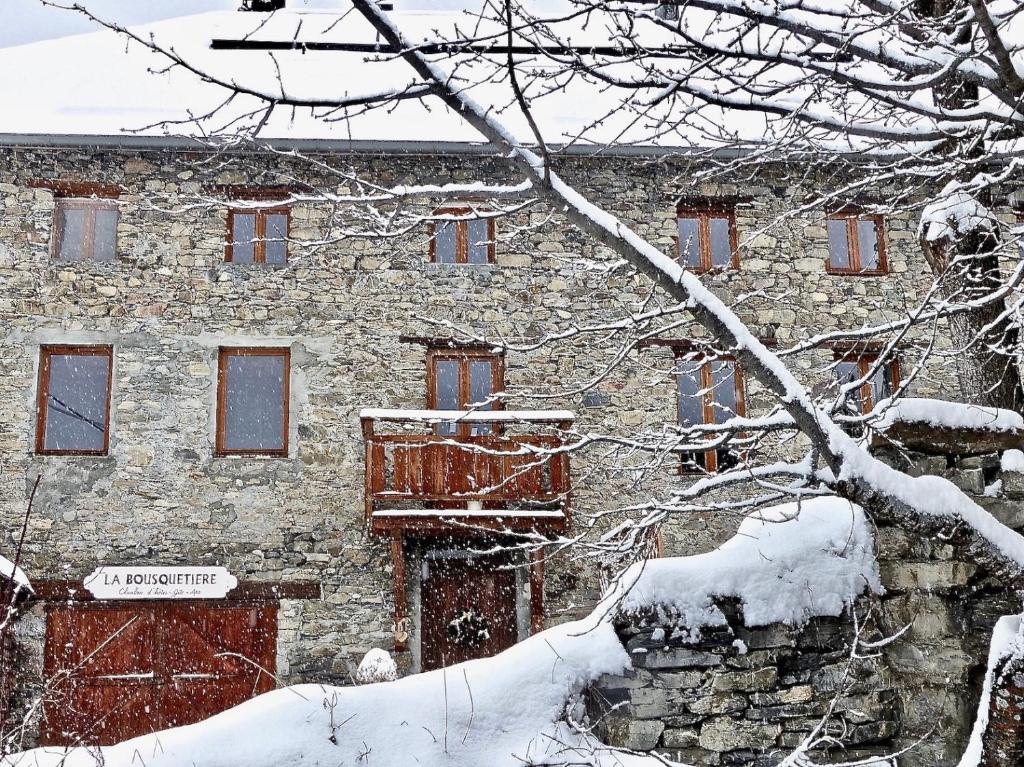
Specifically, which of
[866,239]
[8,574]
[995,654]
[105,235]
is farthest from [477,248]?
[995,654]

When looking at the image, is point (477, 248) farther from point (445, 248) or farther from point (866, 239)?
point (866, 239)

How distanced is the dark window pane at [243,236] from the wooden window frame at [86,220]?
140 centimetres

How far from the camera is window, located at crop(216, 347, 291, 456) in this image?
41.5 ft

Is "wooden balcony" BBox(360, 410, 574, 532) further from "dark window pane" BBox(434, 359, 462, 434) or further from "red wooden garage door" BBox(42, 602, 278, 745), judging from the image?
"red wooden garage door" BBox(42, 602, 278, 745)

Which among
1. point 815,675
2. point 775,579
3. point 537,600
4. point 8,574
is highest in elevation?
point 775,579

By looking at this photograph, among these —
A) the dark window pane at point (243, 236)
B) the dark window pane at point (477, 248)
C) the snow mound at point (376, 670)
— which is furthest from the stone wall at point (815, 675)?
the dark window pane at point (243, 236)

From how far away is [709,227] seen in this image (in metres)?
13.9

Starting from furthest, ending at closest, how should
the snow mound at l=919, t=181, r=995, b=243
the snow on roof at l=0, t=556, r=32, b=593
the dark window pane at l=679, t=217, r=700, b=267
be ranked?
the dark window pane at l=679, t=217, r=700, b=267, the snow on roof at l=0, t=556, r=32, b=593, the snow mound at l=919, t=181, r=995, b=243

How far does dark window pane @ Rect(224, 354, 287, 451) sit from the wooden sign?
5.06 ft

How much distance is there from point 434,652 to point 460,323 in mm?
3986

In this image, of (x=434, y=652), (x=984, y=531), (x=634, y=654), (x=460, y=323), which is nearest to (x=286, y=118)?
(x=460, y=323)

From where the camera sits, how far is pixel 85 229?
1303cm

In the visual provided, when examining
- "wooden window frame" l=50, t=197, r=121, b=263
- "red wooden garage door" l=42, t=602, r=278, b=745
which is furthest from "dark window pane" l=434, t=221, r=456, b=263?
"red wooden garage door" l=42, t=602, r=278, b=745

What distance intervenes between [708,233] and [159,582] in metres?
8.07
